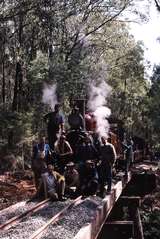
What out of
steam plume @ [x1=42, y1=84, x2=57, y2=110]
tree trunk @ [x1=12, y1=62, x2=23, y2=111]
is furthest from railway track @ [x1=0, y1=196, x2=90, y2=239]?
tree trunk @ [x1=12, y1=62, x2=23, y2=111]

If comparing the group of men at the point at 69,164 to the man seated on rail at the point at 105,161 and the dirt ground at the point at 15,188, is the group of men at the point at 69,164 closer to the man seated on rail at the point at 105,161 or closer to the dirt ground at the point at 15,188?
the man seated on rail at the point at 105,161

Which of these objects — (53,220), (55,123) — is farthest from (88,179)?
(53,220)

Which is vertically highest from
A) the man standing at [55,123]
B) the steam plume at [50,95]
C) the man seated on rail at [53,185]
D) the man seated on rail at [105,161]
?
the steam plume at [50,95]

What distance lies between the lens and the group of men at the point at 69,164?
14117mm

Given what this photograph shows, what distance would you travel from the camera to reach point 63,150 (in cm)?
1562

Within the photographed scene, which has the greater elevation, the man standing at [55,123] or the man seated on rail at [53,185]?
the man standing at [55,123]

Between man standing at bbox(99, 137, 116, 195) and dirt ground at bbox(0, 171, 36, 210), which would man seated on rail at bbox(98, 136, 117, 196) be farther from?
dirt ground at bbox(0, 171, 36, 210)

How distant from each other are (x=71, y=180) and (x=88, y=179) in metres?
0.56

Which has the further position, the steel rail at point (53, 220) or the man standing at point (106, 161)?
the man standing at point (106, 161)

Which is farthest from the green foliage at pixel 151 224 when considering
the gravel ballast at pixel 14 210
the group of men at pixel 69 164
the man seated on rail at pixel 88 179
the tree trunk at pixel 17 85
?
the tree trunk at pixel 17 85

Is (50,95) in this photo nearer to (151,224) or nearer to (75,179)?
(151,224)

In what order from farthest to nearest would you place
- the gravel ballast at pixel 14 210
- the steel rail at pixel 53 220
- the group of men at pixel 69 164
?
1. the group of men at pixel 69 164
2. the gravel ballast at pixel 14 210
3. the steel rail at pixel 53 220

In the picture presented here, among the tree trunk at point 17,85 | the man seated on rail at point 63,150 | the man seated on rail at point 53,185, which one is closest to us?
the man seated on rail at point 53,185

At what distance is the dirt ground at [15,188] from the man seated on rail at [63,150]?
2.33 m
